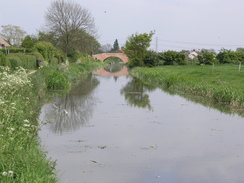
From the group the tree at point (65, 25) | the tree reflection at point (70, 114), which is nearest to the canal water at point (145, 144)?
the tree reflection at point (70, 114)

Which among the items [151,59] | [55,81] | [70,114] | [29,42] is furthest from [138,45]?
[70,114]

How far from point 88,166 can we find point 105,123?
4237 mm

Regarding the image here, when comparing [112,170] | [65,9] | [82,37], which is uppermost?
[65,9]

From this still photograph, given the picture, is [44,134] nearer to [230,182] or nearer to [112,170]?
[112,170]

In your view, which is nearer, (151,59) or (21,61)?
(21,61)

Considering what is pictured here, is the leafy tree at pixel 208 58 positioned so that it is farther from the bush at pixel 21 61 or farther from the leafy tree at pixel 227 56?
the bush at pixel 21 61

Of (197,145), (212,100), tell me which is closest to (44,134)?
(197,145)

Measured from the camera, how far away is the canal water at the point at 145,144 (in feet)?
20.9

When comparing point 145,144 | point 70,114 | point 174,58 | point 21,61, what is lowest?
point 145,144

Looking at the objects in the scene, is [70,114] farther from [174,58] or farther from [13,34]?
[13,34]

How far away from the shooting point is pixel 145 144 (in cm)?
849

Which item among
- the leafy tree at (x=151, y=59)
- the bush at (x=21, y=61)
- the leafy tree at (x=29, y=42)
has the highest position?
the leafy tree at (x=29, y=42)

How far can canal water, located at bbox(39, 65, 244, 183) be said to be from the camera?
637cm

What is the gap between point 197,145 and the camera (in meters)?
8.50
